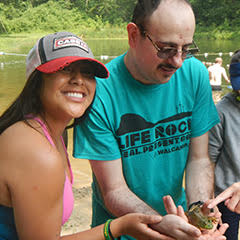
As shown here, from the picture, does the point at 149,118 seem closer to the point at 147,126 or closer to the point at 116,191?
the point at 147,126

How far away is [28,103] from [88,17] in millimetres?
41520

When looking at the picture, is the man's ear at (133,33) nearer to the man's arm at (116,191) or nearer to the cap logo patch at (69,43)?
the cap logo patch at (69,43)

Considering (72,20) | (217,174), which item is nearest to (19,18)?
(72,20)

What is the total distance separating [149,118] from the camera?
2014mm

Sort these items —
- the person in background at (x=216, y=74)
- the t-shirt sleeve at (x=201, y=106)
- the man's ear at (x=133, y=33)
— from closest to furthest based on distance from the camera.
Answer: the man's ear at (x=133, y=33), the t-shirt sleeve at (x=201, y=106), the person in background at (x=216, y=74)

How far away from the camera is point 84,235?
70.9 inches

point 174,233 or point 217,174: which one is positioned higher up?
point 174,233

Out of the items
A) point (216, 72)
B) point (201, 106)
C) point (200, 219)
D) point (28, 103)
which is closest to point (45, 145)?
point (28, 103)

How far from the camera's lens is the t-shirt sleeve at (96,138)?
6.38 ft

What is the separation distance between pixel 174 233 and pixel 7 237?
0.79 metres

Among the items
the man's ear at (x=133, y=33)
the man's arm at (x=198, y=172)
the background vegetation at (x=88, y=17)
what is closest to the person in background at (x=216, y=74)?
the man's arm at (x=198, y=172)

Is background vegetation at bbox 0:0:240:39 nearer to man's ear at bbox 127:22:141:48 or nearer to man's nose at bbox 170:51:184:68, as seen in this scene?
man's ear at bbox 127:22:141:48

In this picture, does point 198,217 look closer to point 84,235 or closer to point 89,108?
point 84,235

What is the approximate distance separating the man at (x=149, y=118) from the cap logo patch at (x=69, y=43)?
335mm
